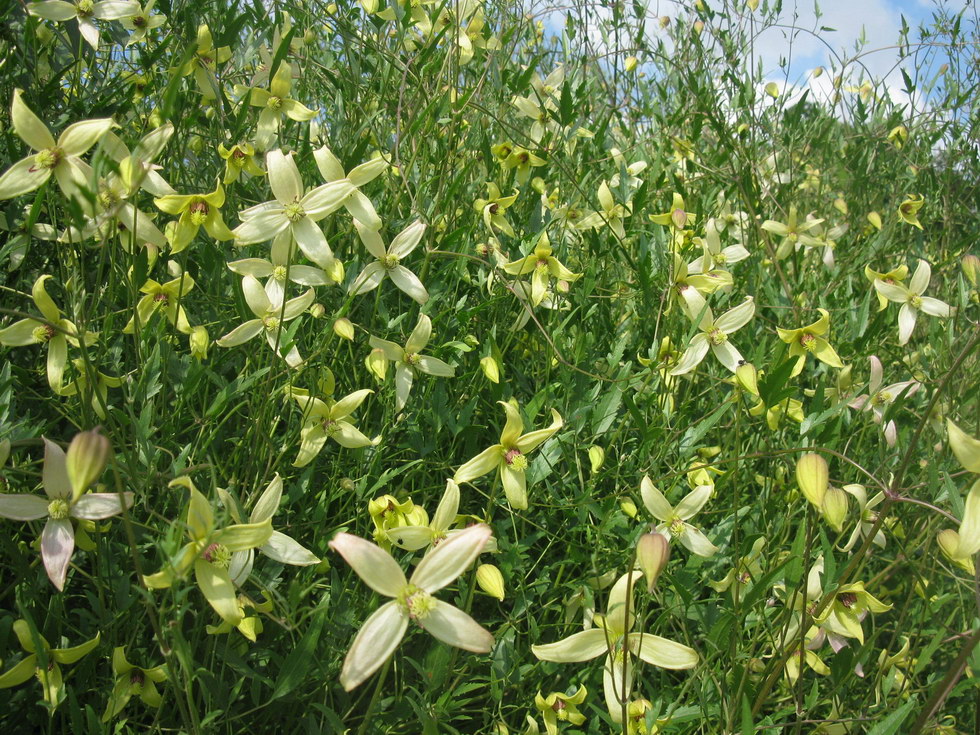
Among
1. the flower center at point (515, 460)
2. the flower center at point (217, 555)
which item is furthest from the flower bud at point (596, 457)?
the flower center at point (217, 555)

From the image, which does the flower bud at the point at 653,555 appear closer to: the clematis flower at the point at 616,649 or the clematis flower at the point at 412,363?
the clematis flower at the point at 616,649

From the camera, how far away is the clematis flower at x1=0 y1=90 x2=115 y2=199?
0.97 meters

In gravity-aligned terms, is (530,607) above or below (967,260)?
below

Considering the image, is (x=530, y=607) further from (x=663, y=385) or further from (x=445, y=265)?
(x=445, y=265)

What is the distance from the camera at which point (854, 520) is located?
4.60ft

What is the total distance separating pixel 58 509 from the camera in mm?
945

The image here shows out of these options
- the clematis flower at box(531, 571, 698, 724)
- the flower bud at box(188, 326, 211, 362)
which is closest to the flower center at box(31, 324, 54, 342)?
the flower bud at box(188, 326, 211, 362)

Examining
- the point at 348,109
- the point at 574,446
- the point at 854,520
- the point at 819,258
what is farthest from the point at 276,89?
the point at 819,258

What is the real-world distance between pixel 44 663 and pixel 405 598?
1.71 ft

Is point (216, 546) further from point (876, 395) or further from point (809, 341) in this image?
point (876, 395)

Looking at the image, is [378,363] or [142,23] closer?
[378,363]

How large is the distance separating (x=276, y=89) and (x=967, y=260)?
1.50 meters

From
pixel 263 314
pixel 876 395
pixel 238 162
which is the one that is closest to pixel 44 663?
pixel 263 314

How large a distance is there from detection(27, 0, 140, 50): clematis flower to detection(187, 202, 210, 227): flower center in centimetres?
41
